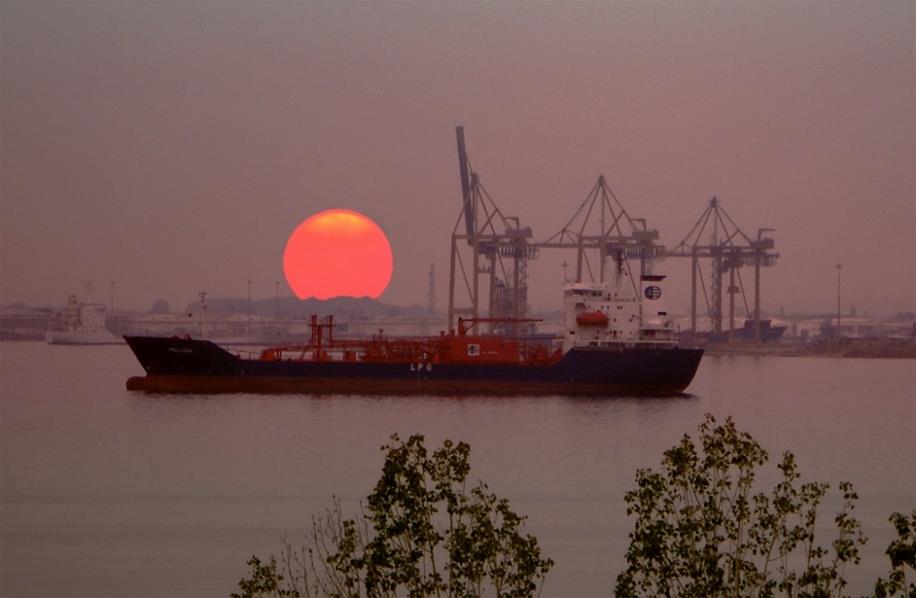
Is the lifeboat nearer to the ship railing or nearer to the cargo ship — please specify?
the cargo ship

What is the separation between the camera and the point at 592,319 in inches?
1880

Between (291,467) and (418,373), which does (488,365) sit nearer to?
(418,373)

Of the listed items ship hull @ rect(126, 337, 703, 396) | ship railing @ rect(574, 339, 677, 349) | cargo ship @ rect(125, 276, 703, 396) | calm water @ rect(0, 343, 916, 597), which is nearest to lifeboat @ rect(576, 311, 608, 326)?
cargo ship @ rect(125, 276, 703, 396)

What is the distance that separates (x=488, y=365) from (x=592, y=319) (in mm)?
3964

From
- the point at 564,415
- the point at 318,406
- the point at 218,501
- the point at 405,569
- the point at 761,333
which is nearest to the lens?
the point at 405,569

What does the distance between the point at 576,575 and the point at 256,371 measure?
2972 centimetres

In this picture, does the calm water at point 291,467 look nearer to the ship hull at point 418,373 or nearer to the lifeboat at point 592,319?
the ship hull at point 418,373

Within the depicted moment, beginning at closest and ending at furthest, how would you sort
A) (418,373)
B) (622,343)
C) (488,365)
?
(488,365) → (418,373) → (622,343)

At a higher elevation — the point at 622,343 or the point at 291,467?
the point at 622,343

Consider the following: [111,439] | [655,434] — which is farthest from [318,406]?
[655,434]

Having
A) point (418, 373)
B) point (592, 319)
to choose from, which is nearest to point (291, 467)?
point (418, 373)

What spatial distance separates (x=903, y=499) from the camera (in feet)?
90.5

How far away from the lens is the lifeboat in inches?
1877

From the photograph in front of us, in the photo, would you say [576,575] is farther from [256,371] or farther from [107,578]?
[256,371]
